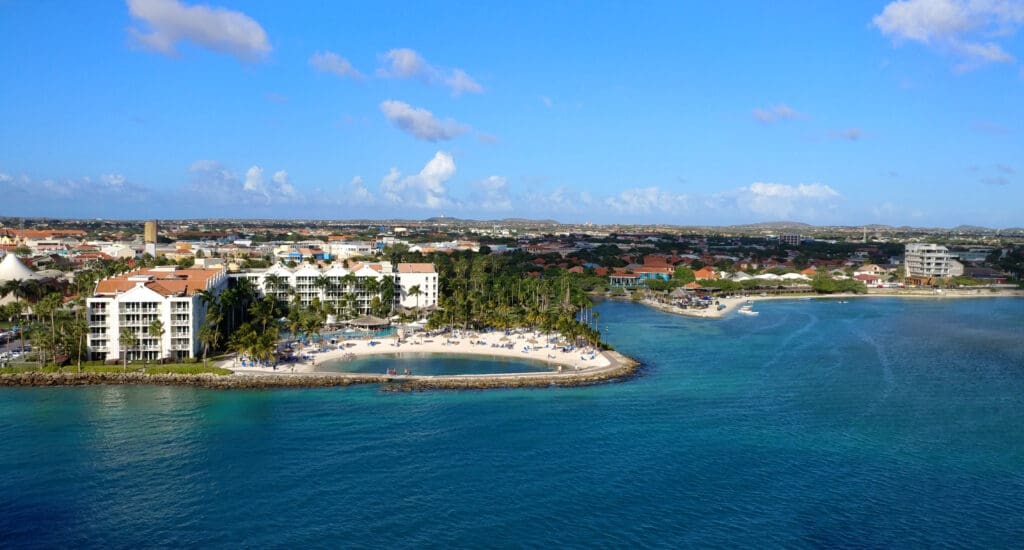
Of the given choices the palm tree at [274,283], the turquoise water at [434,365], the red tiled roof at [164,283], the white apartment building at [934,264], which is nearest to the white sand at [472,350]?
the turquoise water at [434,365]

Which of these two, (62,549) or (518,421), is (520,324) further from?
(62,549)

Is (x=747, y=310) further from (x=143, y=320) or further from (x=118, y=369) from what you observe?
(x=118, y=369)

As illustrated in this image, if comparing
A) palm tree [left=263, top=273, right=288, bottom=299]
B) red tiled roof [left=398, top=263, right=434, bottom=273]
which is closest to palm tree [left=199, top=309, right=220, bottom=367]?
palm tree [left=263, top=273, right=288, bottom=299]

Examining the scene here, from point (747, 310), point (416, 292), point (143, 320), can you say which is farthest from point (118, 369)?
point (747, 310)

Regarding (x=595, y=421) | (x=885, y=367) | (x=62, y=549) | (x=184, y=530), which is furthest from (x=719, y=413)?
(x=62, y=549)

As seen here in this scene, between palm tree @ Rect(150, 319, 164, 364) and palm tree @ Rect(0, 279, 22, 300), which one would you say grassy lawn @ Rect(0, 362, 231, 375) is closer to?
palm tree @ Rect(150, 319, 164, 364)
